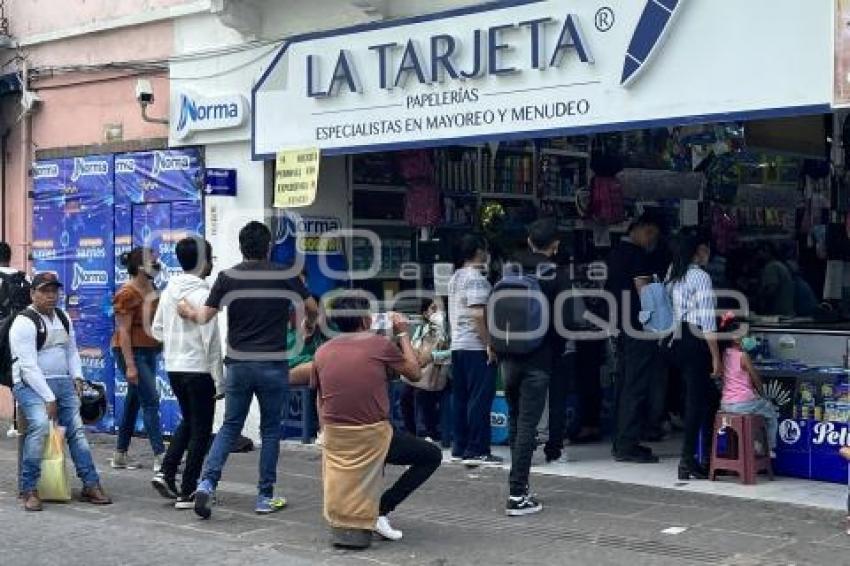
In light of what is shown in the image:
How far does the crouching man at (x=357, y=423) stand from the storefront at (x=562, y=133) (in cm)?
272

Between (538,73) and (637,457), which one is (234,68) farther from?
(637,457)

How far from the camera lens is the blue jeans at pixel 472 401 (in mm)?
9953

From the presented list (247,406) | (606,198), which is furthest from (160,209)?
(247,406)

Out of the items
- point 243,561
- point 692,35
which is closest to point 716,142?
A: point 692,35

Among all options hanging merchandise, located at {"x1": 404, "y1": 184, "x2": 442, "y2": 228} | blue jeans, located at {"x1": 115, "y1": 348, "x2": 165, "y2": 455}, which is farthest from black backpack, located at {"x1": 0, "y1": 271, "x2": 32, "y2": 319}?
hanging merchandise, located at {"x1": 404, "y1": 184, "x2": 442, "y2": 228}

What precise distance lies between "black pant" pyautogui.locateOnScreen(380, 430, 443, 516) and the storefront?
2955mm

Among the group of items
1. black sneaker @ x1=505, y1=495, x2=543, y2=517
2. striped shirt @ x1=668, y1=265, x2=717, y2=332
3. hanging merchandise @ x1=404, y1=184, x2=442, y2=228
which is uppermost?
hanging merchandise @ x1=404, y1=184, x2=442, y2=228

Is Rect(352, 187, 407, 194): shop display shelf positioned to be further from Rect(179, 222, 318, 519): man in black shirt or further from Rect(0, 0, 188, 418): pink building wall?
Rect(179, 222, 318, 519): man in black shirt

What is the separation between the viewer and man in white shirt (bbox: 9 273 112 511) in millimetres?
8711

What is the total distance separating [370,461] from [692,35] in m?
3.73

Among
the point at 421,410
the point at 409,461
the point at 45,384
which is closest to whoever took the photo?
the point at 409,461

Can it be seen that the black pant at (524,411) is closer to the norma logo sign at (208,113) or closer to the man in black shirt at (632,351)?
the man in black shirt at (632,351)

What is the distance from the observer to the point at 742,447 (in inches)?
351

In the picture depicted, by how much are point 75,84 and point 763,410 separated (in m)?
8.51
